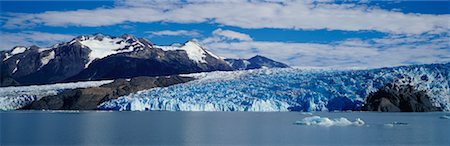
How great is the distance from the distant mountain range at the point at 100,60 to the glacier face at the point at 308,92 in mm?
80198

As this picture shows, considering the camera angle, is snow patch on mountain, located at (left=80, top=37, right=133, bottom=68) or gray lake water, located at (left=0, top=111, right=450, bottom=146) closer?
gray lake water, located at (left=0, top=111, right=450, bottom=146)

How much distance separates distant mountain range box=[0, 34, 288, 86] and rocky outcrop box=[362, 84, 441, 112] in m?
82.7

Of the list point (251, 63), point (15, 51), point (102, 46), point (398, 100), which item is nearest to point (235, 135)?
point (398, 100)

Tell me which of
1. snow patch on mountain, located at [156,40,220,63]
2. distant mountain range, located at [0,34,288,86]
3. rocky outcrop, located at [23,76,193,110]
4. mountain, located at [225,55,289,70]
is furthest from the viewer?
mountain, located at [225,55,289,70]

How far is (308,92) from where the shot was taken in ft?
106

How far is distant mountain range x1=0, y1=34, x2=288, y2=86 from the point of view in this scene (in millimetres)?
118800

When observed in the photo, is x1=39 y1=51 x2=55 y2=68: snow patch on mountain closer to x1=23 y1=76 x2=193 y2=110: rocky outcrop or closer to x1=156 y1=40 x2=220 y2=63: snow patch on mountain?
x1=156 y1=40 x2=220 y2=63: snow patch on mountain

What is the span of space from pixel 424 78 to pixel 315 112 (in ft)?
22.9

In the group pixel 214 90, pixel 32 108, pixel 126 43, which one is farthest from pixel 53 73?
pixel 214 90

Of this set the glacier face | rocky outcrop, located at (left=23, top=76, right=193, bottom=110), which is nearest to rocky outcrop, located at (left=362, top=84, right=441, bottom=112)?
the glacier face

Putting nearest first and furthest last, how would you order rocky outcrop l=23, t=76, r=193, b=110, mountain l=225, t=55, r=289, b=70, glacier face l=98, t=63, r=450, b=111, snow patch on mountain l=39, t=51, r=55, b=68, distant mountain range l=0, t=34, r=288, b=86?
glacier face l=98, t=63, r=450, b=111 < rocky outcrop l=23, t=76, r=193, b=110 < distant mountain range l=0, t=34, r=288, b=86 < snow patch on mountain l=39, t=51, r=55, b=68 < mountain l=225, t=55, r=289, b=70

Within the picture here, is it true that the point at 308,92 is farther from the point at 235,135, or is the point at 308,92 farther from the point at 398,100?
the point at 235,135

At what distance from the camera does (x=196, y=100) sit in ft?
110

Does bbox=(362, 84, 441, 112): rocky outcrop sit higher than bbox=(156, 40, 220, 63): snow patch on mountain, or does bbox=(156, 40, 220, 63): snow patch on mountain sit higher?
bbox=(156, 40, 220, 63): snow patch on mountain
